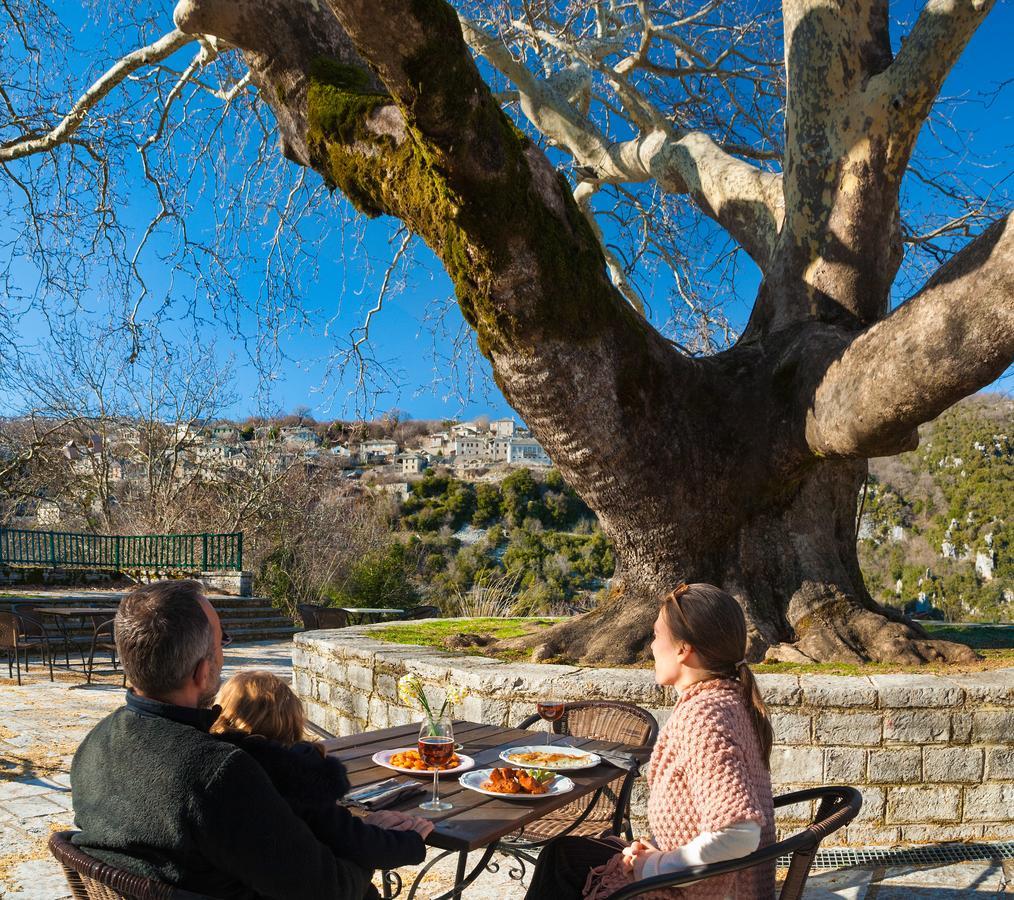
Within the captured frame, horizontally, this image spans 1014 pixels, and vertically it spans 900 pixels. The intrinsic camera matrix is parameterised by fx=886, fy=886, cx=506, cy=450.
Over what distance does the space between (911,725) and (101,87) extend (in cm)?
643

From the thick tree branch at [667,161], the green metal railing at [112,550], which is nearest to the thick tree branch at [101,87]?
the thick tree branch at [667,161]

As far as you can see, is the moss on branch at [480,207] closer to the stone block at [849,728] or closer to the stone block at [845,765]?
the stone block at [849,728]

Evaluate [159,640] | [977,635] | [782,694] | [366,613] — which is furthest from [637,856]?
[366,613]

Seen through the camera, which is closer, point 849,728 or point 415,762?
point 415,762

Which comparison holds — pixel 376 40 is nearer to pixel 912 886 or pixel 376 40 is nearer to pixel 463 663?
pixel 463 663

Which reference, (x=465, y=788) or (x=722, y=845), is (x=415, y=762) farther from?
(x=722, y=845)

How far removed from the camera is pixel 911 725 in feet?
13.4

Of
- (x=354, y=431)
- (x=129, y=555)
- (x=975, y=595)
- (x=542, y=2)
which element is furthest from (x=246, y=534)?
(x=975, y=595)

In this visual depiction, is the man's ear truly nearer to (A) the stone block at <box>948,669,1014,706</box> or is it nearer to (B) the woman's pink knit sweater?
(B) the woman's pink knit sweater

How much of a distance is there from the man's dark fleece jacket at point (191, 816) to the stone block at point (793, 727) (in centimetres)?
278

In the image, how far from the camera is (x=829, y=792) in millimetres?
2371

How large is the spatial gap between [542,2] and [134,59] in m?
3.82

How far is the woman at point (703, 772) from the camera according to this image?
2.02 metres

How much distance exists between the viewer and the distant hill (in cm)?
2638
